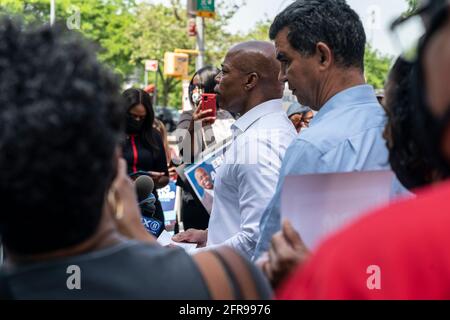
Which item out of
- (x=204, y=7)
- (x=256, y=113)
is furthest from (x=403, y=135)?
(x=204, y=7)

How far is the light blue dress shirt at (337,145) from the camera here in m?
2.47

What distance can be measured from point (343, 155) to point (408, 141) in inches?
27.9

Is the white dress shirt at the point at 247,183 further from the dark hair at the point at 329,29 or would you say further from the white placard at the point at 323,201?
the white placard at the point at 323,201

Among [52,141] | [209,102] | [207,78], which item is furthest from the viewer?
[207,78]

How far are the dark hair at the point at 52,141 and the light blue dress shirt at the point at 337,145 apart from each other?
104 cm

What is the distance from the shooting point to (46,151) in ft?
4.39

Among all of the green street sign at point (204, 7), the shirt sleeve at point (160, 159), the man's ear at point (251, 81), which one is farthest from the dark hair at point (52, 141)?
the green street sign at point (204, 7)

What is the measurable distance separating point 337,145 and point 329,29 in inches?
24.5

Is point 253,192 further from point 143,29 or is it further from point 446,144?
point 143,29

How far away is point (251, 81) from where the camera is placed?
4.08 meters

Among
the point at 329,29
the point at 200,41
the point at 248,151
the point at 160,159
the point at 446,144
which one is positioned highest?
the point at 200,41

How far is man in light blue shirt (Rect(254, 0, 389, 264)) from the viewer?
8.66 feet
